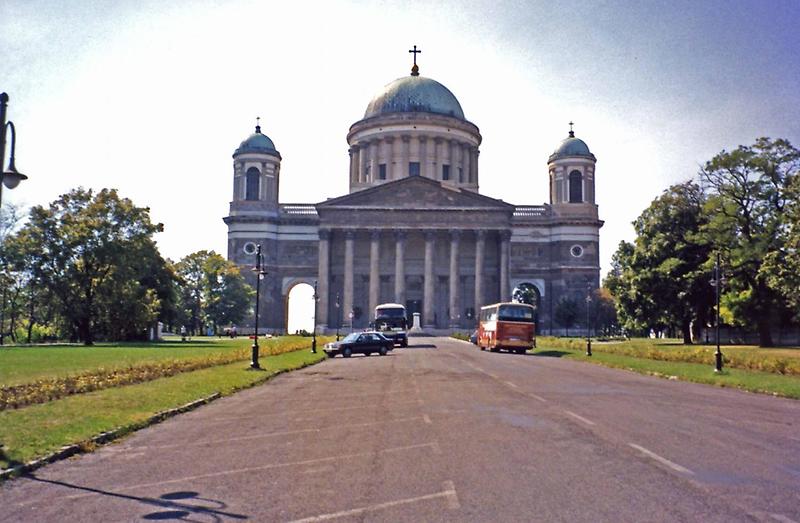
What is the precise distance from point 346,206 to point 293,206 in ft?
39.6

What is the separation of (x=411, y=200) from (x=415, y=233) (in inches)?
177

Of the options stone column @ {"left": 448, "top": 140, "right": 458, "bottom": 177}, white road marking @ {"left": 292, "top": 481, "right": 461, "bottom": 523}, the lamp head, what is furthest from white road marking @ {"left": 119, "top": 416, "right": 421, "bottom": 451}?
stone column @ {"left": 448, "top": 140, "right": 458, "bottom": 177}

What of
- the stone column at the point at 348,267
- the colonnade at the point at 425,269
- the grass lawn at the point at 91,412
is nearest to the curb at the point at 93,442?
the grass lawn at the point at 91,412

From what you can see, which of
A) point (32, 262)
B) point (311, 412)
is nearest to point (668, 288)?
point (32, 262)

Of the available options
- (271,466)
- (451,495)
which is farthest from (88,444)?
(451,495)

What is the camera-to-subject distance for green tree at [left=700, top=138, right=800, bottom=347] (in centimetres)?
5694

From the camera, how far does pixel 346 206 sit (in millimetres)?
106312

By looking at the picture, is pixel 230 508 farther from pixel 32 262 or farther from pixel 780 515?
pixel 32 262

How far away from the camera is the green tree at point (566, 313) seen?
109 meters

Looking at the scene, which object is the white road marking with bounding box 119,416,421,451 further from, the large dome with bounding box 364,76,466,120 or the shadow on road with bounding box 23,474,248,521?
the large dome with bounding box 364,76,466,120

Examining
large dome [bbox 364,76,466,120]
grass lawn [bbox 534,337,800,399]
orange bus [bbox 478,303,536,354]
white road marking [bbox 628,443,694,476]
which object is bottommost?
white road marking [bbox 628,443,694,476]

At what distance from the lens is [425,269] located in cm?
10650

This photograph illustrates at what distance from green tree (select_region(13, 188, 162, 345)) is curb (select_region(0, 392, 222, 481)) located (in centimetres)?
4790

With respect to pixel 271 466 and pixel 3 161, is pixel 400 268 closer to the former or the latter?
pixel 3 161
